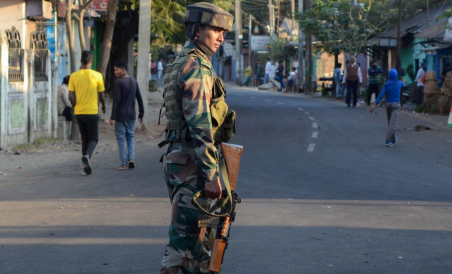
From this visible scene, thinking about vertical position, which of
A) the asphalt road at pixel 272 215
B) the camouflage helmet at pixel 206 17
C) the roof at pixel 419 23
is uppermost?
the roof at pixel 419 23

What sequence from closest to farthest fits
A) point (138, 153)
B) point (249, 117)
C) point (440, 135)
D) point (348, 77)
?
point (138, 153) → point (440, 135) → point (249, 117) → point (348, 77)

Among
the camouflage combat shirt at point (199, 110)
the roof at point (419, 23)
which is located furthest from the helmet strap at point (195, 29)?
the roof at point (419, 23)

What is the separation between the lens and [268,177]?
9398 mm

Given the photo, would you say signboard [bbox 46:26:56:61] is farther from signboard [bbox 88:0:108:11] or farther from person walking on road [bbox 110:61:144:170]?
person walking on road [bbox 110:61:144:170]

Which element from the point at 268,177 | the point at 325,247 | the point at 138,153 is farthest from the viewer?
the point at 138,153

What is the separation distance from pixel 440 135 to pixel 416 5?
20833mm

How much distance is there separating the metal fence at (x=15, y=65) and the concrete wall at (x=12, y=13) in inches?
98.9

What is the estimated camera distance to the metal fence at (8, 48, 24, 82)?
12.5m

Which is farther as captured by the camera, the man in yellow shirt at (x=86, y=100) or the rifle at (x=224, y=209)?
the man in yellow shirt at (x=86, y=100)

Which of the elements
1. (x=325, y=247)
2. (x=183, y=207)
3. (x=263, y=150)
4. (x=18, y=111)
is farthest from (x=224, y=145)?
(x=18, y=111)

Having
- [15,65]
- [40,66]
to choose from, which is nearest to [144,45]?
[40,66]

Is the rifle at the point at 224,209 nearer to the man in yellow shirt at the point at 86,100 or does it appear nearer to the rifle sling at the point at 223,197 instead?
the rifle sling at the point at 223,197

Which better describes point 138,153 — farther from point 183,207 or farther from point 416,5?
point 416,5

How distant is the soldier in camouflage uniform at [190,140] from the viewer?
3545mm
